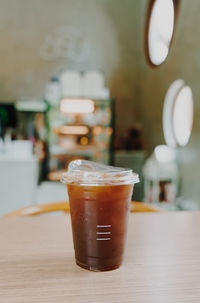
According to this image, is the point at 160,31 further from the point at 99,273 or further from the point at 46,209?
the point at 99,273

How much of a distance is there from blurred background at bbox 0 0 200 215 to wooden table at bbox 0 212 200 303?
2.49 metres

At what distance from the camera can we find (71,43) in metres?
5.88

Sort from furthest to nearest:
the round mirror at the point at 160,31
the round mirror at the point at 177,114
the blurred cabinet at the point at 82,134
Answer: the blurred cabinet at the point at 82,134, the round mirror at the point at 177,114, the round mirror at the point at 160,31

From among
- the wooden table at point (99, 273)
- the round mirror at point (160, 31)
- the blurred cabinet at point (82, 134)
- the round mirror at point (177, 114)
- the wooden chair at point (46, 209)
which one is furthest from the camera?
the blurred cabinet at point (82, 134)

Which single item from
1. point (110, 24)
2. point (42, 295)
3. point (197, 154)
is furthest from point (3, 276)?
point (110, 24)

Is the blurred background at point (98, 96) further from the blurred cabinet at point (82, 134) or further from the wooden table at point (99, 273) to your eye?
the wooden table at point (99, 273)

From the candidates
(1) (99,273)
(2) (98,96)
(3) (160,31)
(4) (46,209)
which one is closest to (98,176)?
(1) (99,273)

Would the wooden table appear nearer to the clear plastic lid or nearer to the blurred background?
the clear plastic lid

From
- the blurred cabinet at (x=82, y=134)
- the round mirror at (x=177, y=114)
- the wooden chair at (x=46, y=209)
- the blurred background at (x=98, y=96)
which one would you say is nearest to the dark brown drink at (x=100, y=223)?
the wooden chair at (x=46, y=209)

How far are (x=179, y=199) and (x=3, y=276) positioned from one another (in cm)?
368

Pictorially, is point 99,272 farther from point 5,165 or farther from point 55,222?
point 5,165

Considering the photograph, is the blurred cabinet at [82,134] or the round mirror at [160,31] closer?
the round mirror at [160,31]

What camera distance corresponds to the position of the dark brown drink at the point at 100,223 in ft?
2.00

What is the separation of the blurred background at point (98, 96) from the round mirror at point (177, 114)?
0.02 meters
